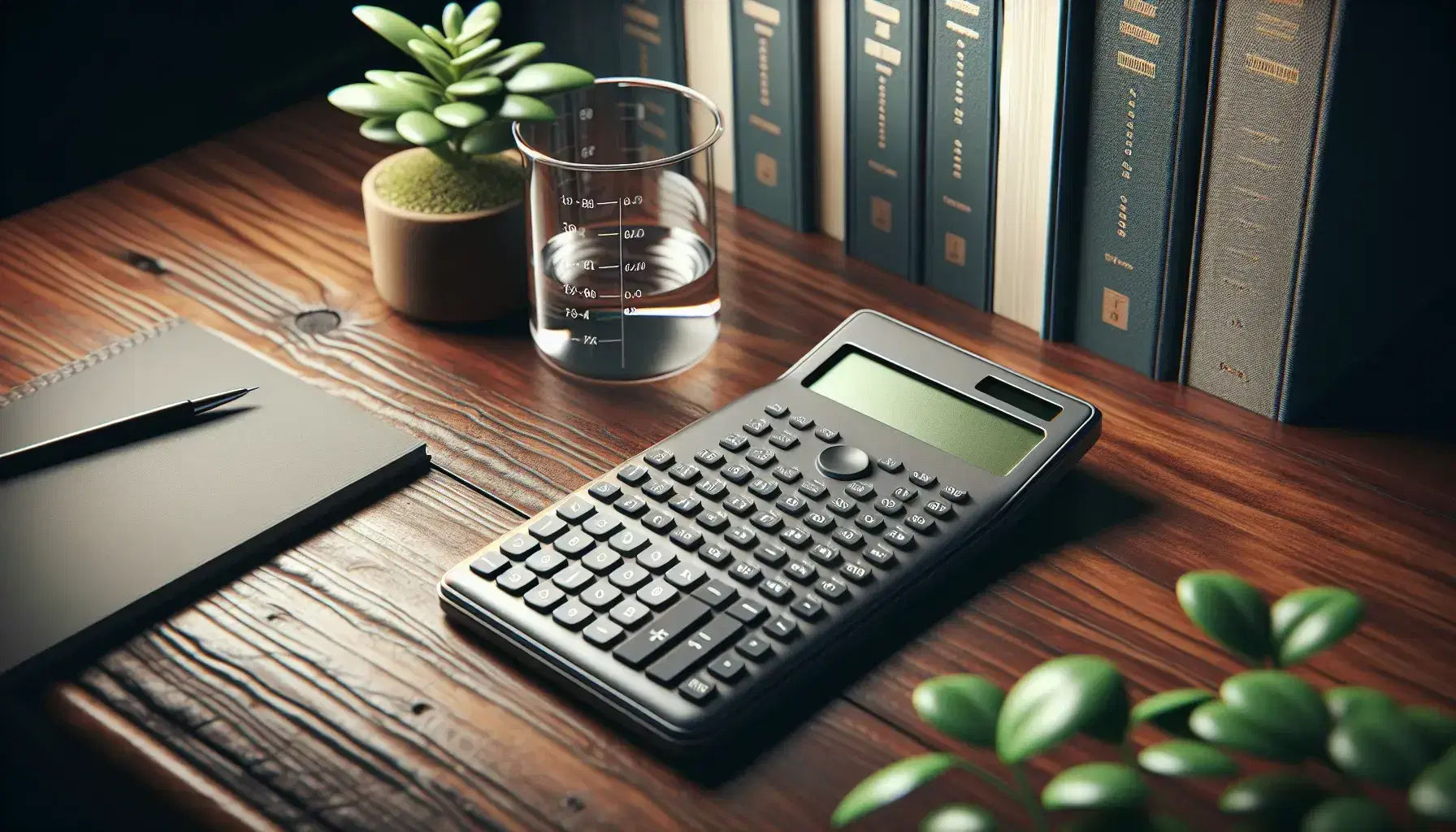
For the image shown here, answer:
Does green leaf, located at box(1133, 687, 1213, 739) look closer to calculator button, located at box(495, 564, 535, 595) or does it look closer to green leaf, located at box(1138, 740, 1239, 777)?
green leaf, located at box(1138, 740, 1239, 777)

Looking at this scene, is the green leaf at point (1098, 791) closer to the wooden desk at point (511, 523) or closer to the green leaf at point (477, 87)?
the wooden desk at point (511, 523)

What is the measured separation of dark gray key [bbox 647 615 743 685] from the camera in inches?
23.8

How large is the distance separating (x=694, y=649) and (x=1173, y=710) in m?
0.21

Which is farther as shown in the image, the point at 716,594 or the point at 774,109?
the point at 774,109

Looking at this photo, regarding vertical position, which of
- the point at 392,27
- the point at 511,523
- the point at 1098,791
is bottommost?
the point at 511,523

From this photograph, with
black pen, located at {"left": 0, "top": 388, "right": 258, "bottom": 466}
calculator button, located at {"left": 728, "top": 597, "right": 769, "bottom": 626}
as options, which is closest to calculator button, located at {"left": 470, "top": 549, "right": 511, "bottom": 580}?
calculator button, located at {"left": 728, "top": 597, "right": 769, "bottom": 626}

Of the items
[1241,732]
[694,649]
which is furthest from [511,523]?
[1241,732]

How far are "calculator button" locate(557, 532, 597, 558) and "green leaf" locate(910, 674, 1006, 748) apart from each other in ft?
0.72

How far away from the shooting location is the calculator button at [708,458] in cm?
72

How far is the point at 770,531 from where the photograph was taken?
678 millimetres

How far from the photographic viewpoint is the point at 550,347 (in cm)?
85

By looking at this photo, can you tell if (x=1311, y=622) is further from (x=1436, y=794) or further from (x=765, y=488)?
(x=765, y=488)

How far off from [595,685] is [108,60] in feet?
2.62

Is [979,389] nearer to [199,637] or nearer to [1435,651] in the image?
[1435,651]
